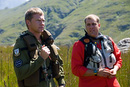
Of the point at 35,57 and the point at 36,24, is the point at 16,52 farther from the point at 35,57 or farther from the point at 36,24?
the point at 36,24

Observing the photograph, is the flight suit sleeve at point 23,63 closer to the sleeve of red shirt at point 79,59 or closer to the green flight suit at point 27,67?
the green flight suit at point 27,67

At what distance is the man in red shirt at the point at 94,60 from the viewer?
2688mm

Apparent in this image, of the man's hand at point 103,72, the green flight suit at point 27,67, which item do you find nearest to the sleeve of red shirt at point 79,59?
the man's hand at point 103,72

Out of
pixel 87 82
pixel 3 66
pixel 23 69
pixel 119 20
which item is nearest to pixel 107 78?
pixel 87 82

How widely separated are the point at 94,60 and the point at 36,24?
952 millimetres

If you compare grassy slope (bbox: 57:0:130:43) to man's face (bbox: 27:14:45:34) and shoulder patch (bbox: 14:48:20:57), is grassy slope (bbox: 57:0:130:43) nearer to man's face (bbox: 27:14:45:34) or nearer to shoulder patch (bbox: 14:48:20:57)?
man's face (bbox: 27:14:45:34)

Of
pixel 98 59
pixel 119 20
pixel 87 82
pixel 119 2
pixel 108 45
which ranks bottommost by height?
pixel 87 82

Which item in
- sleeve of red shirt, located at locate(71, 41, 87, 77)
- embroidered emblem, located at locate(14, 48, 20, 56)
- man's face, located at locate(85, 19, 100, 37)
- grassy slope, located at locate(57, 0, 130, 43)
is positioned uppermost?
grassy slope, located at locate(57, 0, 130, 43)

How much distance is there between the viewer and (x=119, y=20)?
167875 mm

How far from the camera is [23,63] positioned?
2195mm

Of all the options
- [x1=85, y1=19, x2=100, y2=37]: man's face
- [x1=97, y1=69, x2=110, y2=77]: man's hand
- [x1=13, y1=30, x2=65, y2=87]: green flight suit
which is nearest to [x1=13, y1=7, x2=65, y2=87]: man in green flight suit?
[x1=13, y1=30, x2=65, y2=87]: green flight suit

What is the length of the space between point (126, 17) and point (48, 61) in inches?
6857

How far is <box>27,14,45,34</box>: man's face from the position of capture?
7.81ft

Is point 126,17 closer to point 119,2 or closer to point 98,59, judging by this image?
point 119,2
